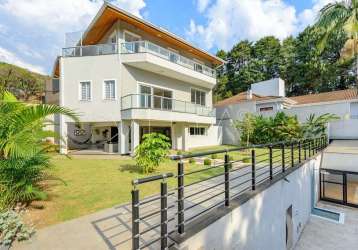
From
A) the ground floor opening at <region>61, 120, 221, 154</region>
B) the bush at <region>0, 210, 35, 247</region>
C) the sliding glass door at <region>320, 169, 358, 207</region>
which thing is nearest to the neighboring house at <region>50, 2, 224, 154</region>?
the ground floor opening at <region>61, 120, 221, 154</region>

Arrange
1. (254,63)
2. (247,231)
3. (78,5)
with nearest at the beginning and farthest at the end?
(247,231)
(78,5)
(254,63)

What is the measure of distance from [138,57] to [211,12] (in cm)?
1126

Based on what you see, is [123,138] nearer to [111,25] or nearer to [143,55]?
[143,55]

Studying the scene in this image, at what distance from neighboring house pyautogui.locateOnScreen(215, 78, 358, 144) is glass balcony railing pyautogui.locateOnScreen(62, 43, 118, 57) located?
15463mm

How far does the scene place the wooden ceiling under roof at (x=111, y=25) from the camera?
1606 cm

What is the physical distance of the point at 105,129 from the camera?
20453 mm

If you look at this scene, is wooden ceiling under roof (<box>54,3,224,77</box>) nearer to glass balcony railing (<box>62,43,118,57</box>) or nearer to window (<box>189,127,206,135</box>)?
glass balcony railing (<box>62,43,118,57</box>)

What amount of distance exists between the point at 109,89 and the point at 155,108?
3828 mm

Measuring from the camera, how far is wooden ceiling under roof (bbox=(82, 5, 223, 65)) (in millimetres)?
16061

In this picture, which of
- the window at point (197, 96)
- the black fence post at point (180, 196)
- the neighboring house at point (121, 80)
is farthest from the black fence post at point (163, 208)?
the window at point (197, 96)

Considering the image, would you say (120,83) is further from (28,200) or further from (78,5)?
(28,200)

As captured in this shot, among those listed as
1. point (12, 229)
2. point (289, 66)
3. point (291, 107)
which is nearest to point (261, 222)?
point (12, 229)

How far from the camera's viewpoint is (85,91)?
16719 millimetres

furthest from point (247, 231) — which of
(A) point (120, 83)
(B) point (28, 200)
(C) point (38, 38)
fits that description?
(C) point (38, 38)
